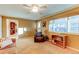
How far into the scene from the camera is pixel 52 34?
3.67 m

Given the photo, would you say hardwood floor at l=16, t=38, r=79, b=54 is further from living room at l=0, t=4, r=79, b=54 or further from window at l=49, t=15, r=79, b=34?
window at l=49, t=15, r=79, b=34

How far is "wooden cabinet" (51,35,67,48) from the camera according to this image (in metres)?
3.16

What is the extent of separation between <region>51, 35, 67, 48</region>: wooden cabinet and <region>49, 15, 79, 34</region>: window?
27 cm

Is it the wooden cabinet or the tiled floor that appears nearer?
the tiled floor

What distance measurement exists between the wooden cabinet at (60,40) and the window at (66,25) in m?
0.27

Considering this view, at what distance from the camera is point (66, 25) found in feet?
10.3

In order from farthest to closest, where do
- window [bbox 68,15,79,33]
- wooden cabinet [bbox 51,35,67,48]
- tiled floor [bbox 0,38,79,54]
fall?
wooden cabinet [bbox 51,35,67,48] → window [bbox 68,15,79,33] → tiled floor [bbox 0,38,79,54]

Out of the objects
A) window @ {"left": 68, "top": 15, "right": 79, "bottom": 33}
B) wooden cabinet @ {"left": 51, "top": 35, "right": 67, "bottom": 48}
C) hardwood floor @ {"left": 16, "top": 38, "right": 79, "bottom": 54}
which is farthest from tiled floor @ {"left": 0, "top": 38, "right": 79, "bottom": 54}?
window @ {"left": 68, "top": 15, "right": 79, "bottom": 33}

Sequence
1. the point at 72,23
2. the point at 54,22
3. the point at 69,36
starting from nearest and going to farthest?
the point at 72,23 < the point at 69,36 < the point at 54,22

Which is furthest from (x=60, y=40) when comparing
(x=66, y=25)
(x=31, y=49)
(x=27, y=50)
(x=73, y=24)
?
(x=27, y=50)

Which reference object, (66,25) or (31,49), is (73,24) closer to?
(66,25)
